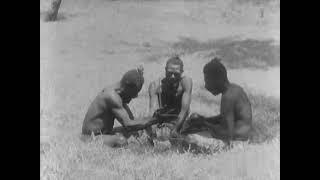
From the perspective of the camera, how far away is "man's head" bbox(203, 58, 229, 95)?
19.5 ft

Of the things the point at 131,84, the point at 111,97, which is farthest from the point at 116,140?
the point at 131,84

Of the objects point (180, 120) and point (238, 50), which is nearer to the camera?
point (180, 120)

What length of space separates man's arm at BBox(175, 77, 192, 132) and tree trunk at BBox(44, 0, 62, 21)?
1.13 meters

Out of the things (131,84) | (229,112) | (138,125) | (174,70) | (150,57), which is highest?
(150,57)

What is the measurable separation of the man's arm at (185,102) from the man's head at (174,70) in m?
0.07

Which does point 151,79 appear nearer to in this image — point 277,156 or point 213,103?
point 213,103

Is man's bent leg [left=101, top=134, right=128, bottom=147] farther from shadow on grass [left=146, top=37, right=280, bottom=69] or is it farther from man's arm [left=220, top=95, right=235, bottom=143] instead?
man's arm [left=220, top=95, right=235, bottom=143]

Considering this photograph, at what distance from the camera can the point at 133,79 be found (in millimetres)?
5918

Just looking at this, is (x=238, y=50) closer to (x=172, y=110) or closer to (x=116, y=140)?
(x=172, y=110)

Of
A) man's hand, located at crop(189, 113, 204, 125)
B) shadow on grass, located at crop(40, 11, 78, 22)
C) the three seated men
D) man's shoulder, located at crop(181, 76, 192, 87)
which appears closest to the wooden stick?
the three seated men

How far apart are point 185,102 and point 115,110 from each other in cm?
53

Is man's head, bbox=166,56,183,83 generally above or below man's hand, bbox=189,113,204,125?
above

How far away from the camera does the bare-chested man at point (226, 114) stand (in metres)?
5.89

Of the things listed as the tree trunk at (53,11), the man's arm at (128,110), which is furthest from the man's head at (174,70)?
the tree trunk at (53,11)
